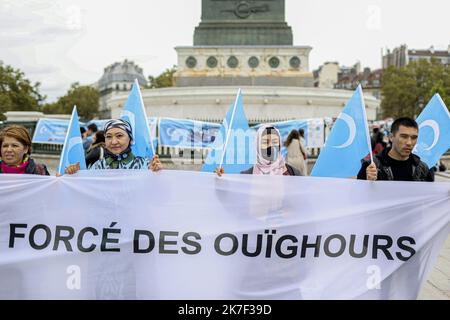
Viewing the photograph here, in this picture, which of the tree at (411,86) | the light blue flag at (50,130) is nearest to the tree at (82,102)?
the tree at (411,86)

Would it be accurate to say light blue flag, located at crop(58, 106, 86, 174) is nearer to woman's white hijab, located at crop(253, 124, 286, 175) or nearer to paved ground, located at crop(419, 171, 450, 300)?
woman's white hijab, located at crop(253, 124, 286, 175)

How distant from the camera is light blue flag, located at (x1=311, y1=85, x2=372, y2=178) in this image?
5.73 metres

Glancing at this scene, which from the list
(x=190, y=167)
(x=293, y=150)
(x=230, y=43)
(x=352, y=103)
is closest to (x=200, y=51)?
(x=230, y=43)

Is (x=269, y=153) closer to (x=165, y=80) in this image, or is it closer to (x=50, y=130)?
(x=50, y=130)

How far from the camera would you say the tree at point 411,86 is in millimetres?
75000

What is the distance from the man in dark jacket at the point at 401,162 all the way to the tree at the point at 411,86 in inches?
2805

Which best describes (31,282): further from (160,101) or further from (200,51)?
(200,51)

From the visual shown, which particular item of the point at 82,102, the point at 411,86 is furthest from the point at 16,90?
the point at 411,86

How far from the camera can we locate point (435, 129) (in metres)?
7.02

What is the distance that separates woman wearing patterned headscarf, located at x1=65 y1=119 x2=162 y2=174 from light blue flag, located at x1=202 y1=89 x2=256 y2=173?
33.2 inches

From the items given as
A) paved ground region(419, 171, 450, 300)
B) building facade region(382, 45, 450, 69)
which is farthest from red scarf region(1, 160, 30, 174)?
building facade region(382, 45, 450, 69)

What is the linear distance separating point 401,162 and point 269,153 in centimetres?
113

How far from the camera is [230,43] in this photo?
130 ft

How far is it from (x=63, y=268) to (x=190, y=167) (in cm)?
1316
